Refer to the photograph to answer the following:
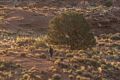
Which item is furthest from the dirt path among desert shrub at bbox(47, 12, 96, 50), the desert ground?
desert shrub at bbox(47, 12, 96, 50)

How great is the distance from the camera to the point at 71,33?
2608 cm

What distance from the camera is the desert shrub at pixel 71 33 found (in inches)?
1024

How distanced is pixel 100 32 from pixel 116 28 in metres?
2.53

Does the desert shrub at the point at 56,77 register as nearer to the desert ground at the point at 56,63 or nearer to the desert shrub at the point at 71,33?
the desert ground at the point at 56,63

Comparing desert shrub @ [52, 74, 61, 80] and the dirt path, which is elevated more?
the dirt path

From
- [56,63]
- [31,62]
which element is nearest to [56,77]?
[56,63]

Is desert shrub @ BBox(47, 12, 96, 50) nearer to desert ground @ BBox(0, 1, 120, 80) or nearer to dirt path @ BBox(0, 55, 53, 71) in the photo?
desert ground @ BBox(0, 1, 120, 80)

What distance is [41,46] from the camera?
26.5 m

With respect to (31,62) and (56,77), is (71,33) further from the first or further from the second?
(56,77)

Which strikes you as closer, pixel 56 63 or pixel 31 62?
pixel 56 63

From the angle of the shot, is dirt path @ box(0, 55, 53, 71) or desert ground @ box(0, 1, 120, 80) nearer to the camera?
desert ground @ box(0, 1, 120, 80)

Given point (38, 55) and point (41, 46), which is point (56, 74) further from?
point (41, 46)

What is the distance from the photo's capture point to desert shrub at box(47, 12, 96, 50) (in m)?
26.0

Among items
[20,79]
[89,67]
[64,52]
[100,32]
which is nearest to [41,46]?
[64,52]
